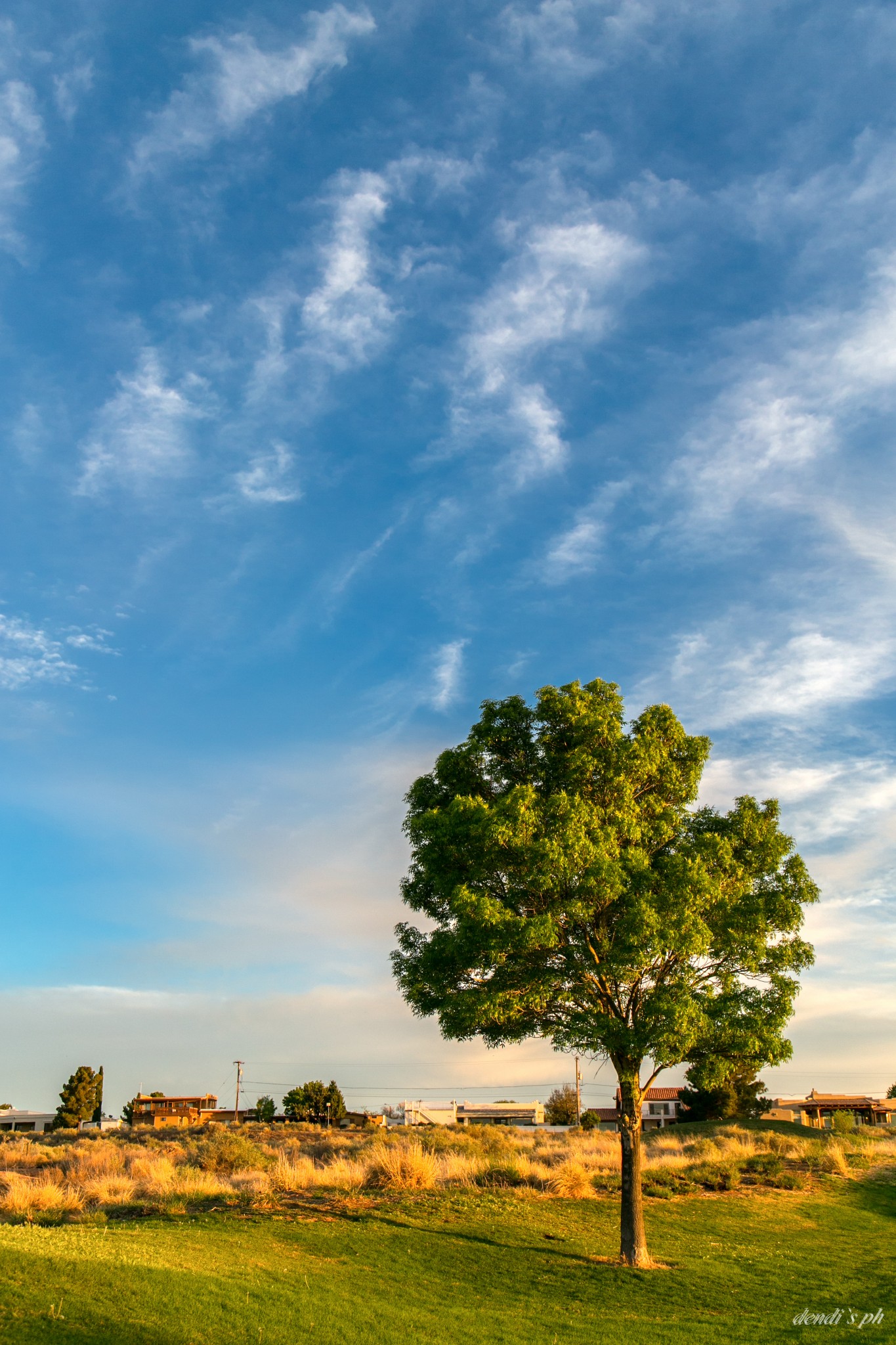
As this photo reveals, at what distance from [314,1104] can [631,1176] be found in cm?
5938

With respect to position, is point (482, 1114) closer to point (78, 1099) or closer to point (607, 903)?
point (78, 1099)

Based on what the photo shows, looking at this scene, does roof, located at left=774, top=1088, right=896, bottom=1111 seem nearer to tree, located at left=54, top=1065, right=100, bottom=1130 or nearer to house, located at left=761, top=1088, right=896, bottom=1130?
house, located at left=761, top=1088, right=896, bottom=1130

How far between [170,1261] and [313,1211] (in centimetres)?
746

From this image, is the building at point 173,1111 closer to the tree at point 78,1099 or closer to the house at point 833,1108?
the tree at point 78,1099

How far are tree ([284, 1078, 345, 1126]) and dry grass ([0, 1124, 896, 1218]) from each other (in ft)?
102

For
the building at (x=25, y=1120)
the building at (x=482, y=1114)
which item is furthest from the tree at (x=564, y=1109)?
the building at (x=25, y=1120)

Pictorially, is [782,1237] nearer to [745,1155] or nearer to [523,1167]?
[523,1167]

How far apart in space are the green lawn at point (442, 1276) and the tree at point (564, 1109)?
6456cm

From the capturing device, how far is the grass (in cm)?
1254

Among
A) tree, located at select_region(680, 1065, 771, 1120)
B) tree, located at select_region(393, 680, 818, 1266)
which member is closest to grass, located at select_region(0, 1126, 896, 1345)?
tree, located at select_region(393, 680, 818, 1266)

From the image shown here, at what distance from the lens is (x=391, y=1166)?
25219 millimetres

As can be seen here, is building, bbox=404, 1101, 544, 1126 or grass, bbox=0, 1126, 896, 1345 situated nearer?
grass, bbox=0, 1126, 896, 1345

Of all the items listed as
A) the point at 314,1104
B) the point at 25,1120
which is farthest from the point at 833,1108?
the point at 25,1120

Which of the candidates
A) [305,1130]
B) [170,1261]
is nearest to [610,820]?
[170,1261]
